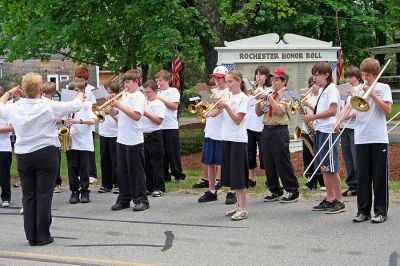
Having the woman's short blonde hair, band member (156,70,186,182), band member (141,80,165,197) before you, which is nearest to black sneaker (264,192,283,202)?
band member (141,80,165,197)

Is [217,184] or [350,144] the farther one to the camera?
[217,184]

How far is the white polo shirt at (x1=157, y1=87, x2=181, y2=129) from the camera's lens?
11766mm

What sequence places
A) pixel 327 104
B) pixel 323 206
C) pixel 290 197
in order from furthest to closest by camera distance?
pixel 290 197 < pixel 323 206 < pixel 327 104

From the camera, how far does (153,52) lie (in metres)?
17.7

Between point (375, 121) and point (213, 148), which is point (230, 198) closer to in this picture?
point (213, 148)

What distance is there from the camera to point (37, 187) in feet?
25.7

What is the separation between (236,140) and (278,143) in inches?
43.6

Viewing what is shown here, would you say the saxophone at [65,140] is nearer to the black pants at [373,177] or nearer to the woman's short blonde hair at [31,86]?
the woman's short blonde hair at [31,86]

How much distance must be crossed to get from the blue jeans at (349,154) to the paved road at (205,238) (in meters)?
1.14

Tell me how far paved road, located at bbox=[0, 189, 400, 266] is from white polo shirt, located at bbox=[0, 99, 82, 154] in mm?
1160

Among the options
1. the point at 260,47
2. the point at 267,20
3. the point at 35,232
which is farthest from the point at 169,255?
the point at 267,20

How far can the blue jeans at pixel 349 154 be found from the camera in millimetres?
Result: 10422

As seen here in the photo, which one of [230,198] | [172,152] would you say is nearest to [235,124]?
[230,198]

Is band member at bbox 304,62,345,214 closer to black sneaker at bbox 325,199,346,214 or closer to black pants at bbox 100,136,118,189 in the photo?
black sneaker at bbox 325,199,346,214
